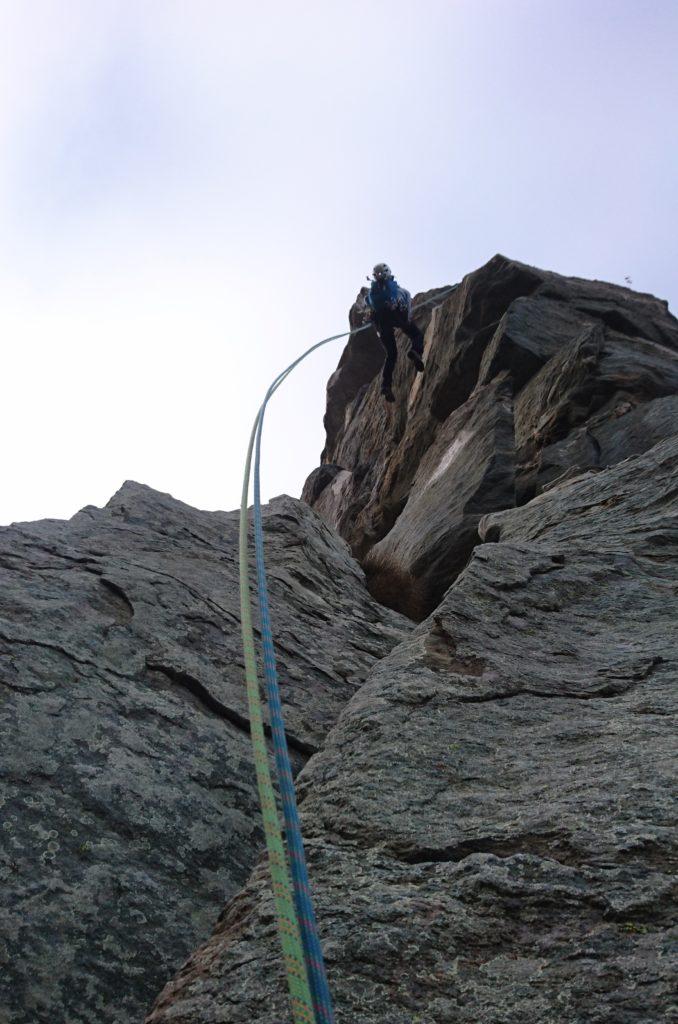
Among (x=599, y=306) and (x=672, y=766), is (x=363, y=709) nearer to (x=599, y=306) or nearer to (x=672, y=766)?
(x=672, y=766)

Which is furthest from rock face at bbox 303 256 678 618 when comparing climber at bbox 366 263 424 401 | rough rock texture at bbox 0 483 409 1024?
rough rock texture at bbox 0 483 409 1024

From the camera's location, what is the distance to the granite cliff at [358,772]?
2.28 meters

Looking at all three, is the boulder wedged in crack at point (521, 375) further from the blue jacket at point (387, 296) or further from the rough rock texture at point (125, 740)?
the rough rock texture at point (125, 740)

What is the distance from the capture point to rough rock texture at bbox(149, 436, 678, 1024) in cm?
215

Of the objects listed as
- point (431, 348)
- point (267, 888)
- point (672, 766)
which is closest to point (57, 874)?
point (267, 888)

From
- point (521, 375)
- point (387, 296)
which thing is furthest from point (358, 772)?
point (521, 375)

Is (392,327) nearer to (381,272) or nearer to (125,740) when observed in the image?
(381,272)

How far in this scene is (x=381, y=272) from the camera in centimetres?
1083

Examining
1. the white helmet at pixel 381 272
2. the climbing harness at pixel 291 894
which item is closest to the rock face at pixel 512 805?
the climbing harness at pixel 291 894

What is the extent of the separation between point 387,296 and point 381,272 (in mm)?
404

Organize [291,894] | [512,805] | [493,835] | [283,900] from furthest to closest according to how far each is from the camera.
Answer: [512,805] < [493,835] < [291,894] < [283,900]

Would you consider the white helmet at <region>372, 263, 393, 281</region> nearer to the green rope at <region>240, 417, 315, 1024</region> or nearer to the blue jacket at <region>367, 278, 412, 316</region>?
the blue jacket at <region>367, 278, 412, 316</region>

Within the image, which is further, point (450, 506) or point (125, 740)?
point (450, 506)

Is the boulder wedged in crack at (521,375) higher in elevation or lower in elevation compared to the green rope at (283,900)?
higher
